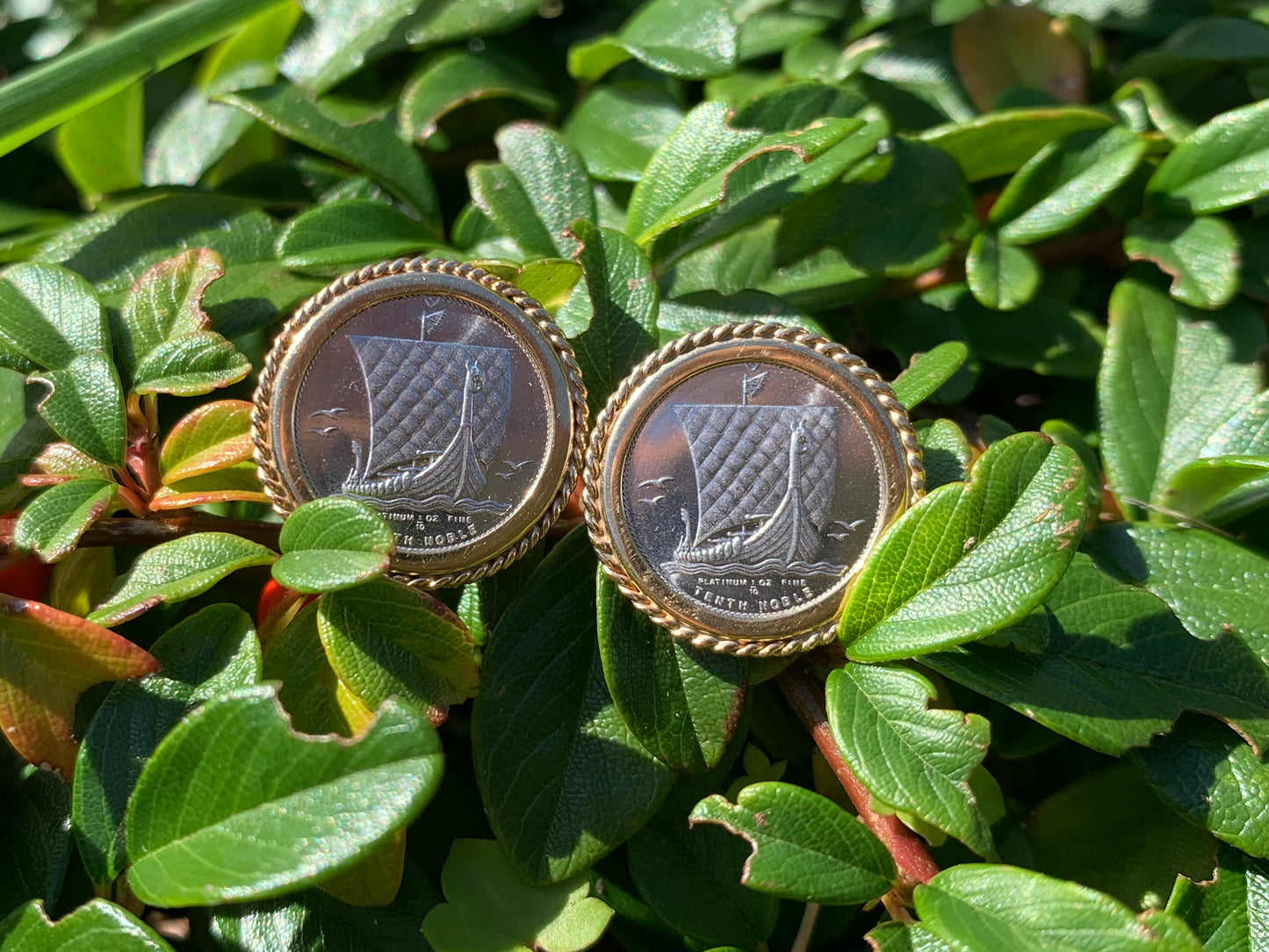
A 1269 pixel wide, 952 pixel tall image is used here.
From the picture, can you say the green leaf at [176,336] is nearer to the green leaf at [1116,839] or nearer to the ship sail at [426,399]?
the ship sail at [426,399]

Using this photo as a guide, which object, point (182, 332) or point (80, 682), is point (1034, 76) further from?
point (80, 682)

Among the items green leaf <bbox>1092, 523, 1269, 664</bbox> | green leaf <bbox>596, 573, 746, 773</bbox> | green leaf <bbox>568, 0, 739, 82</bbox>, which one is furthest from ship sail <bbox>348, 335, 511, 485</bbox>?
green leaf <bbox>1092, 523, 1269, 664</bbox>

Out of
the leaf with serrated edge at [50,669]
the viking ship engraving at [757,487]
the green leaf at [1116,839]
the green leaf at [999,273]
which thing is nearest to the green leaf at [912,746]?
the viking ship engraving at [757,487]

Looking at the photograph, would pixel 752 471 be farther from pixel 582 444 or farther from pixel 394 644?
pixel 394 644

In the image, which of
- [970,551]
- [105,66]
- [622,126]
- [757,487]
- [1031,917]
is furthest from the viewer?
[622,126]

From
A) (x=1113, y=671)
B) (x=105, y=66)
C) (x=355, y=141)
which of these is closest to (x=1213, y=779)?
(x=1113, y=671)

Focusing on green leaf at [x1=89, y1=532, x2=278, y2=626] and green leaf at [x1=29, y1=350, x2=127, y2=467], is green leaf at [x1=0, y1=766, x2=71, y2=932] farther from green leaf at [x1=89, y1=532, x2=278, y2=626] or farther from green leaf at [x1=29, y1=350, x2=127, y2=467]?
green leaf at [x1=29, y1=350, x2=127, y2=467]
